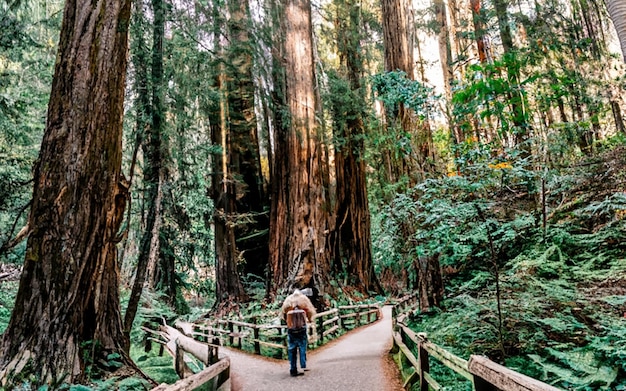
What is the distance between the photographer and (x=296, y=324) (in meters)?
7.14

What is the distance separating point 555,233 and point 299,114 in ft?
24.2

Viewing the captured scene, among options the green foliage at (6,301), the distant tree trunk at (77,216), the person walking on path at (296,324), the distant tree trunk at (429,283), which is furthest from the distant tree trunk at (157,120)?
the distant tree trunk at (429,283)

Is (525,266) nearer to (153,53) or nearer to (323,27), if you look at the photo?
(153,53)

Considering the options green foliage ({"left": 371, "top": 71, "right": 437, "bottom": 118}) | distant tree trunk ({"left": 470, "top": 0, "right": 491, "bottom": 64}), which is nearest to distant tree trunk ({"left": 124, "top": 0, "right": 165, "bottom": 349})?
green foliage ({"left": 371, "top": 71, "right": 437, "bottom": 118})

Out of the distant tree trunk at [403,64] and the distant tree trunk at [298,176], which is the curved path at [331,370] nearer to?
the distant tree trunk at [298,176]

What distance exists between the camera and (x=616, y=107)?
1015cm

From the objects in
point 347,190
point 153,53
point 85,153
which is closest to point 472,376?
point 85,153

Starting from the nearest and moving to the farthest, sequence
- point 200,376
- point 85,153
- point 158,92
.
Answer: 1. point 200,376
2. point 85,153
3. point 158,92

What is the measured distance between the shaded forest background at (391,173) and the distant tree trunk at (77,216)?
1.81 feet

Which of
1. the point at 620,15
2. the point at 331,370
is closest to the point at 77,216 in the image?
the point at 331,370

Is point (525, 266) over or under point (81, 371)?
over

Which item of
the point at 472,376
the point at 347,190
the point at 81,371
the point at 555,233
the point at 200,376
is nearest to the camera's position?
the point at 472,376

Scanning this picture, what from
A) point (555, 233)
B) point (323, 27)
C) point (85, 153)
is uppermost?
point (323, 27)

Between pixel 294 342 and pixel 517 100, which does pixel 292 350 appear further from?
pixel 517 100
